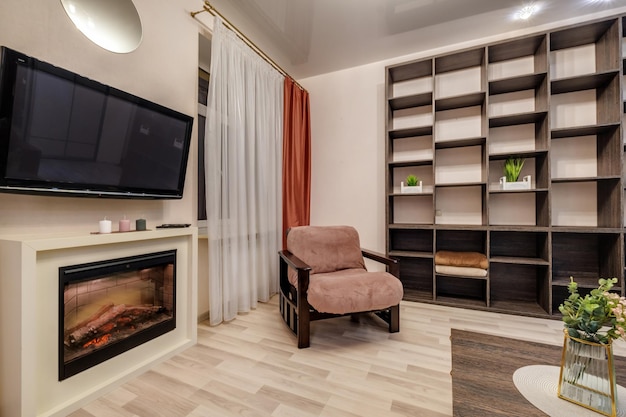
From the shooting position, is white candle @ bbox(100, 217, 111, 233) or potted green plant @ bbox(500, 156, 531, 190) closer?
white candle @ bbox(100, 217, 111, 233)

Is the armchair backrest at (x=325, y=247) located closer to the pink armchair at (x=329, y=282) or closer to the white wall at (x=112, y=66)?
the pink armchair at (x=329, y=282)

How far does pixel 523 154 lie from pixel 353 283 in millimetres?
2045

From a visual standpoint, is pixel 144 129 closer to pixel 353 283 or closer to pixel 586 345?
pixel 353 283

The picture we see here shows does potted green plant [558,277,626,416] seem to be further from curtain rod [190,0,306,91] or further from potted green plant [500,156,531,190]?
curtain rod [190,0,306,91]

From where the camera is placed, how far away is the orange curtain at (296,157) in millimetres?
3172

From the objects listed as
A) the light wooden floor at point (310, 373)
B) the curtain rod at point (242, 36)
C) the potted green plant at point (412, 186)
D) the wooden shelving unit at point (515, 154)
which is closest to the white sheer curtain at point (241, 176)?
the curtain rod at point (242, 36)

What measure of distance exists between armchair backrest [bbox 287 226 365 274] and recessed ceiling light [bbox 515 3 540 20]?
244 centimetres

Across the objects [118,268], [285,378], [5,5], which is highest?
[5,5]

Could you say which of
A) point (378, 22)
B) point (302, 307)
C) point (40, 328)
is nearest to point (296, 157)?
point (378, 22)

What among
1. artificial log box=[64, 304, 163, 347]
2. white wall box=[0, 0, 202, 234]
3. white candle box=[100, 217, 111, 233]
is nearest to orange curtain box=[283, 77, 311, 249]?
white wall box=[0, 0, 202, 234]

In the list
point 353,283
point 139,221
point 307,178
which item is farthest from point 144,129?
point 307,178

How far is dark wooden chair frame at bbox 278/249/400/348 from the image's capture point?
74.1 inches

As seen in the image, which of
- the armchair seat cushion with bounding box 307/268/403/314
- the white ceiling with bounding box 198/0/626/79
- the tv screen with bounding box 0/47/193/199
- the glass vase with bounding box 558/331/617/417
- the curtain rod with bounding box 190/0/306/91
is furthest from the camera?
the white ceiling with bounding box 198/0/626/79

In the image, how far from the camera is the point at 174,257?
5.93 feet
